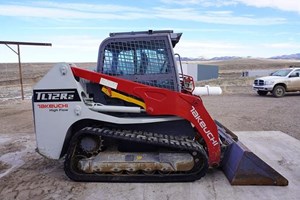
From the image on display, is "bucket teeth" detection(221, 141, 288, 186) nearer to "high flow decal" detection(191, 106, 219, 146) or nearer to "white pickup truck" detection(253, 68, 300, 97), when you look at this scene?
"high flow decal" detection(191, 106, 219, 146)

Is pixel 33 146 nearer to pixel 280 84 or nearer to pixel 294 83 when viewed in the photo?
pixel 280 84

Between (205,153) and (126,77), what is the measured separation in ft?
5.35

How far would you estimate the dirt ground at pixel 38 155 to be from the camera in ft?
15.5

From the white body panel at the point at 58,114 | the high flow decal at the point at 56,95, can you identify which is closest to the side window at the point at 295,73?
the white body panel at the point at 58,114

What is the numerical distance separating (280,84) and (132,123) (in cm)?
1560

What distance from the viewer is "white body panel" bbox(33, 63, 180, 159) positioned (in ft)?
16.5

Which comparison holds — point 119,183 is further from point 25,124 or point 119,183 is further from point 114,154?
point 25,124

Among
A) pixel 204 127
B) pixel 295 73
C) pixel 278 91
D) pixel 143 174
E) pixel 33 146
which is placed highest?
pixel 204 127

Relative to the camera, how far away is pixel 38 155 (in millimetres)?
6543

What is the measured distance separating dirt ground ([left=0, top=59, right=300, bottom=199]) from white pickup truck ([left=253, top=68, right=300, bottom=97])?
5360 millimetres

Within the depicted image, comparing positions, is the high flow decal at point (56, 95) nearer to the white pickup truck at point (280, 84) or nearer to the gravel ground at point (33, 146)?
the gravel ground at point (33, 146)

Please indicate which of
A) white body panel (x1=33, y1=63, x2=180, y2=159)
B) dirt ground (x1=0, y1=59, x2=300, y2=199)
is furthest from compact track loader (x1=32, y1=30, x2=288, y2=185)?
dirt ground (x1=0, y1=59, x2=300, y2=199)

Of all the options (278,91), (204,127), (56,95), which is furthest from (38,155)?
(278,91)

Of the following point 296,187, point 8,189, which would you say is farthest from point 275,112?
point 8,189
